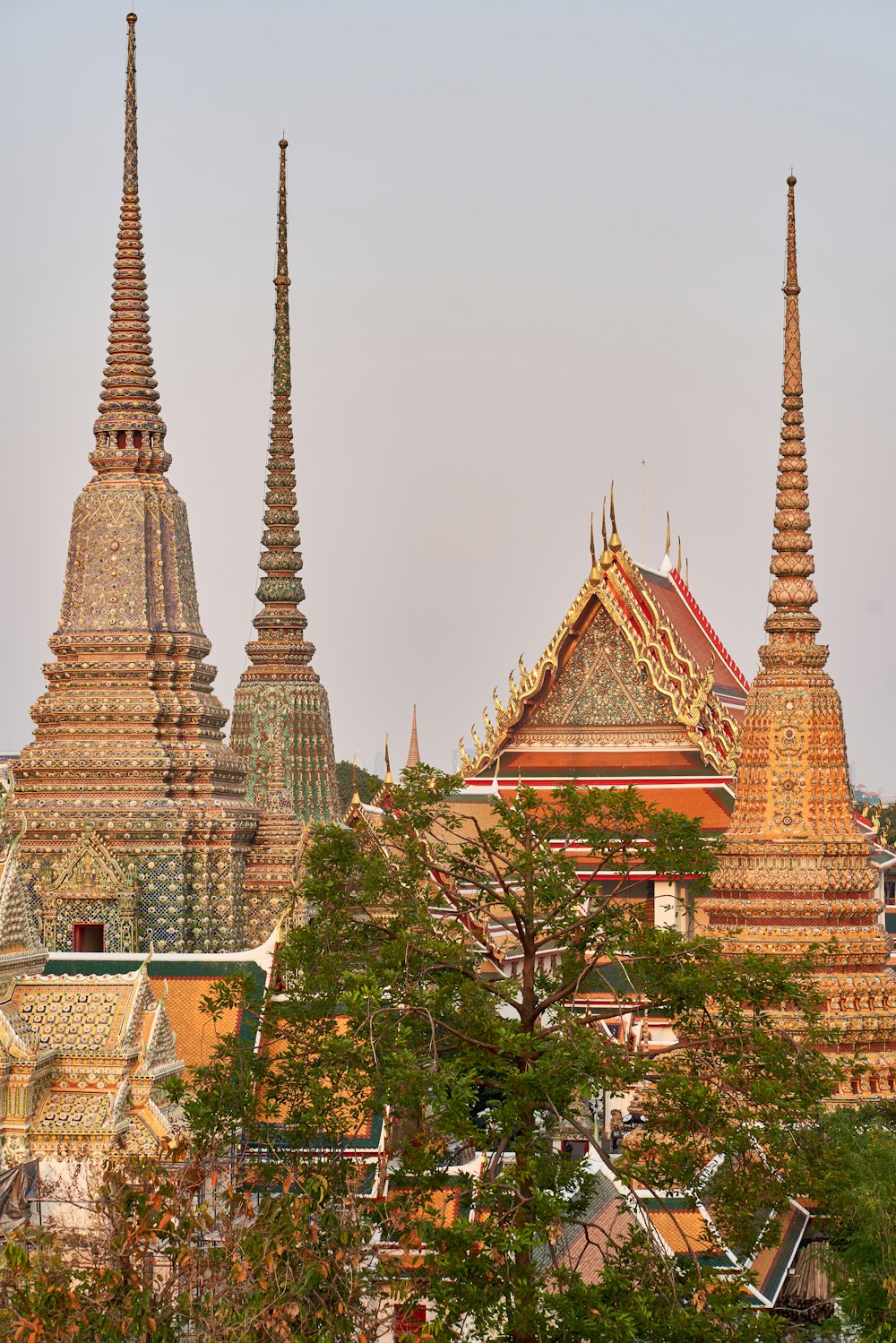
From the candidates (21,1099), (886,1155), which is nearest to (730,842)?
(886,1155)

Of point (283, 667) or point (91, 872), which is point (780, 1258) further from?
point (283, 667)

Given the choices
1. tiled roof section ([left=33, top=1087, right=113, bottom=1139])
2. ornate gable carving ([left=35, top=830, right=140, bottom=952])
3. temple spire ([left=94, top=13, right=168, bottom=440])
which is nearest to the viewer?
tiled roof section ([left=33, top=1087, right=113, bottom=1139])

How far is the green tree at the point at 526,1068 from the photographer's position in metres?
15.9

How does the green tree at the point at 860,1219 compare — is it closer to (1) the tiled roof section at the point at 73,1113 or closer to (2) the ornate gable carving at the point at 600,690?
(1) the tiled roof section at the point at 73,1113

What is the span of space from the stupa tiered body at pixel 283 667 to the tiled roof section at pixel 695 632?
6.04 meters

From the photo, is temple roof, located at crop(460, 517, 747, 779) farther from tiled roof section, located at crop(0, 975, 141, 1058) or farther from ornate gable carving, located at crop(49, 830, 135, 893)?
tiled roof section, located at crop(0, 975, 141, 1058)

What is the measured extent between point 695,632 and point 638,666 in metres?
4.46

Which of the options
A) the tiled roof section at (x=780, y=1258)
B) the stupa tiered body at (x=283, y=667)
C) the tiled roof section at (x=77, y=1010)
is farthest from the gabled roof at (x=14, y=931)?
the stupa tiered body at (x=283, y=667)

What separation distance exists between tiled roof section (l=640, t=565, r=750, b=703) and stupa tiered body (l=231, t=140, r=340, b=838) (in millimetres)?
6042

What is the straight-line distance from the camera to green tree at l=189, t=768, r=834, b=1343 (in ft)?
52.1

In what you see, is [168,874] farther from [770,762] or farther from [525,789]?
[525,789]

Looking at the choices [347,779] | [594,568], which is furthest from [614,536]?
[347,779]

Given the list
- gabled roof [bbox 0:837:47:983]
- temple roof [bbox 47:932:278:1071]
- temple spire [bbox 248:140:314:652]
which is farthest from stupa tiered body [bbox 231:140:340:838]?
gabled roof [bbox 0:837:47:983]

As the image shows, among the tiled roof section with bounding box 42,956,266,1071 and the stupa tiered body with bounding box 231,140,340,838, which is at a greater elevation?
the stupa tiered body with bounding box 231,140,340,838
